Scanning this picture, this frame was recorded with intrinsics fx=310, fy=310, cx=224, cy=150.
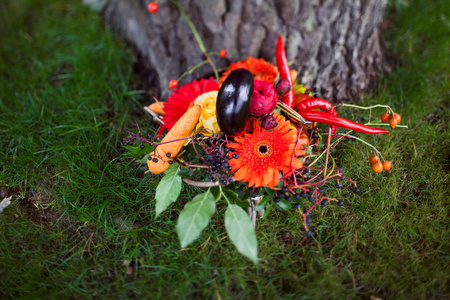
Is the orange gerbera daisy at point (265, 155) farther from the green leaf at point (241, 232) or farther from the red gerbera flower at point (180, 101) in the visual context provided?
the red gerbera flower at point (180, 101)

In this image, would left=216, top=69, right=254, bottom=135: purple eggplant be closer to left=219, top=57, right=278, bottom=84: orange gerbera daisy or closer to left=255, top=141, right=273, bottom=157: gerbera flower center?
left=255, top=141, right=273, bottom=157: gerbera flower center

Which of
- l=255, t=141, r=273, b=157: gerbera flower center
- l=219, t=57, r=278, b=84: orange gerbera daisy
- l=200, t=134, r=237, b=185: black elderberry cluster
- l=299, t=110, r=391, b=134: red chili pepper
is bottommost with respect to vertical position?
l=200, t=134, r=237, b=185: black elderberry cluster

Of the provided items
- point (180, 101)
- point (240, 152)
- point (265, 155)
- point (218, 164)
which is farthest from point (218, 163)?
point (180, 101)

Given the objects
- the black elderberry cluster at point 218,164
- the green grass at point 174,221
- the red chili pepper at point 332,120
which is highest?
the red chili pepper at point 332,120

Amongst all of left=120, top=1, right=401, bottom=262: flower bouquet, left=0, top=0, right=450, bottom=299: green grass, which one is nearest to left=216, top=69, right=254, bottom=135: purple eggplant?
left=120, top=1, right=401, bottom=262: flower bouquet

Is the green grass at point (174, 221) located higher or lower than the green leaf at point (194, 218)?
lower

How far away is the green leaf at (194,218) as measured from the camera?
134 centimetres

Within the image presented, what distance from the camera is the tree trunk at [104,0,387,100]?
2.20 metres

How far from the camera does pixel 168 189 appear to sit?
1516 millimetres

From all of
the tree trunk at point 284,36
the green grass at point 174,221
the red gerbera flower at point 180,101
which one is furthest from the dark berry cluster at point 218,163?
the tree trunk at point 284,36

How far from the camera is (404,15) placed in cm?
292

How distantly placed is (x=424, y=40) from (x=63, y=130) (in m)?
3.11

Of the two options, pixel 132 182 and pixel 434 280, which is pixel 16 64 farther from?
pixel 434 280

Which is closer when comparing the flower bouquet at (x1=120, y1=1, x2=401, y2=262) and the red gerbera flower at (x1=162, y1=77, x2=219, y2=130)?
the flower bouquet at (x1=120, y1=1, x2=401, y2=262)
